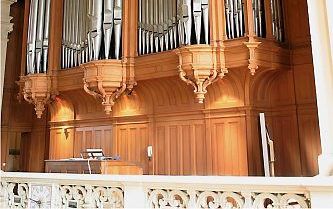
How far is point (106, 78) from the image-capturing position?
7.08 meters

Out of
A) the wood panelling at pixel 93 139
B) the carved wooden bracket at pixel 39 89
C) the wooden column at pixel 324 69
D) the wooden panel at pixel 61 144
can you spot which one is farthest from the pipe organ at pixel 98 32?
the wooden column at pixel 324 69

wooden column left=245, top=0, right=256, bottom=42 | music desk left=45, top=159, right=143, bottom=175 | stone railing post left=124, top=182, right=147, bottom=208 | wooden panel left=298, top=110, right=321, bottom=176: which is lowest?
stone railing post left=124, top=182, right=147, bottom=208

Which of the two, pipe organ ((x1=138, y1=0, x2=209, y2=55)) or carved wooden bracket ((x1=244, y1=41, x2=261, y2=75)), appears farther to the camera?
pipe organ ((x1=138, y1=0, x2=209, y2=55))

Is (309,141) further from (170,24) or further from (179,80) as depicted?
(170,24)

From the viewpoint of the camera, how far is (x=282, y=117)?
670 cm

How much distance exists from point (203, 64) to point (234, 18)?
0.98 m

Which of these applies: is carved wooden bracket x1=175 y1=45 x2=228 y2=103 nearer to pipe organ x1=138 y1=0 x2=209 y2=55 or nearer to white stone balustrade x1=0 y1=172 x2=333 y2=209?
pipe organ x1=138 y1=0 x2=209 y2=55

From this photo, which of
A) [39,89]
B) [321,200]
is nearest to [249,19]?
[321,200]

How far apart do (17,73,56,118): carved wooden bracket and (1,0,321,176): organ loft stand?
2 cm

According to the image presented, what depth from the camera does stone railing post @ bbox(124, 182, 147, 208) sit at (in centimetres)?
332

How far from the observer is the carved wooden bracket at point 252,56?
19.6 ft

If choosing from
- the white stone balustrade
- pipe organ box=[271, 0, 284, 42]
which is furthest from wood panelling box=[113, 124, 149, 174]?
the white stone balustrade

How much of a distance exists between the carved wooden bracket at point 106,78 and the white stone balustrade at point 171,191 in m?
3.04

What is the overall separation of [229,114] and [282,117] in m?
0.91
